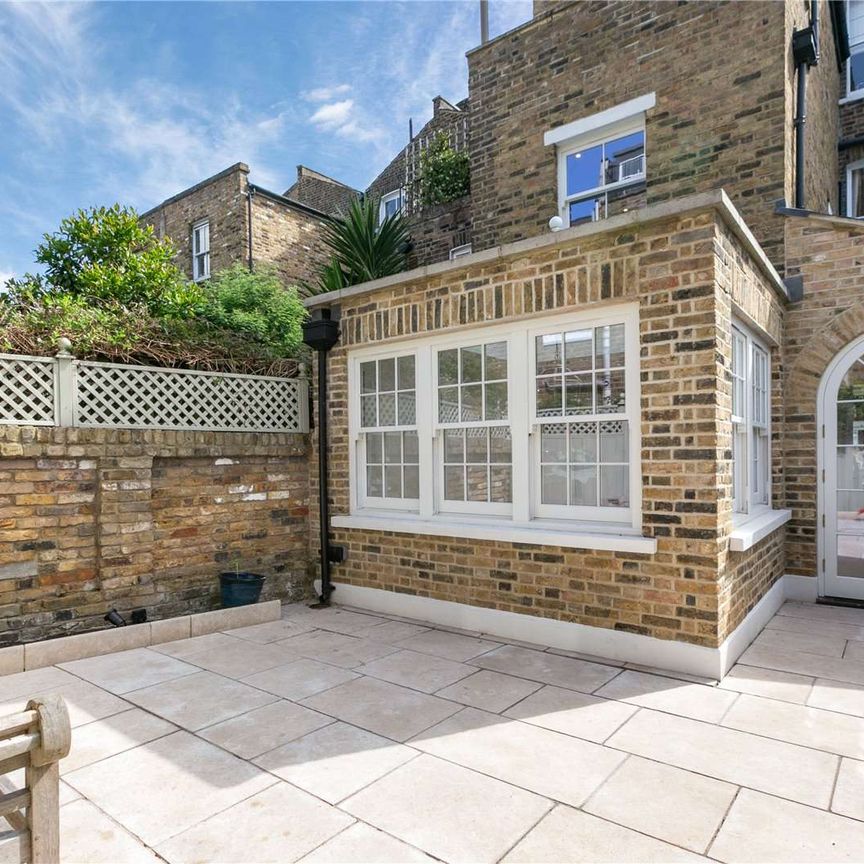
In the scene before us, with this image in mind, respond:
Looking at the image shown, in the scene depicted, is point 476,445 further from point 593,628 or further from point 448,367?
point 593,628

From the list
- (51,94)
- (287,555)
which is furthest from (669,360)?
(51,94)

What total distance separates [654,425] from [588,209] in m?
4.48

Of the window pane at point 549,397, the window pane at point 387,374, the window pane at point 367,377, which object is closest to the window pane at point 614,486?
the window pane at point 549,397

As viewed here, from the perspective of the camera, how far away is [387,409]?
5.80m

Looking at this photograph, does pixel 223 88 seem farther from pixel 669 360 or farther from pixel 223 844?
pixel 223 844

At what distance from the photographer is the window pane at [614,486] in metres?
4.44

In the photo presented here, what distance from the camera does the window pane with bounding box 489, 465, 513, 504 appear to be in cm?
504

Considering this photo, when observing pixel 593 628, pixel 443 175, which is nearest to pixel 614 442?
pixel 593 628

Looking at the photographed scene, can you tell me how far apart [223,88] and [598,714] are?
8735 millimetres

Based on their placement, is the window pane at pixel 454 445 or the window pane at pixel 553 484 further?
the window pane at pixel 454 445

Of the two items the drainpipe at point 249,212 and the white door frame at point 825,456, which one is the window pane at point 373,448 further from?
the drainpipe at point 249,212

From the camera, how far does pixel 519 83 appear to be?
805cm

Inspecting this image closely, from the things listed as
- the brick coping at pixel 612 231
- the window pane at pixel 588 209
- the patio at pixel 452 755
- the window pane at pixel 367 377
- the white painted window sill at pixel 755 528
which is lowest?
the patio at pixel 452 755

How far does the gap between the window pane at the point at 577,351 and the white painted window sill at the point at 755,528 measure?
5.25 ft
